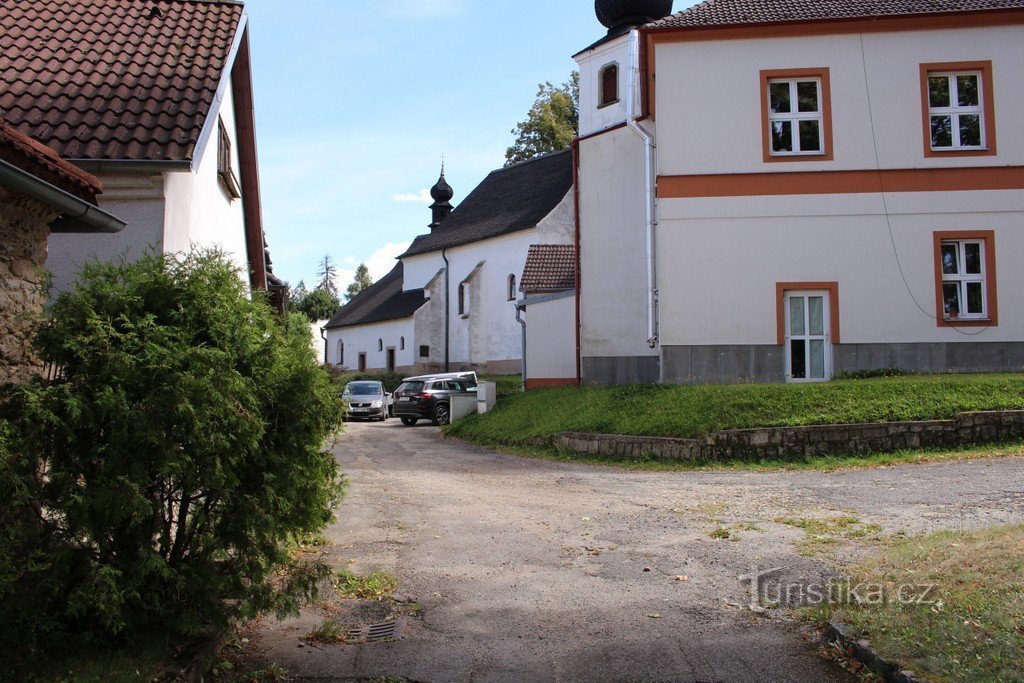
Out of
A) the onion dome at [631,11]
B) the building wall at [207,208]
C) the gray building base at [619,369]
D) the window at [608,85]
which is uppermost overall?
the onion dome at [631,11]

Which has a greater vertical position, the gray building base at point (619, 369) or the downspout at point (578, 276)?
the downspout at point (578, 276)

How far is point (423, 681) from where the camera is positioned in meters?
5.10

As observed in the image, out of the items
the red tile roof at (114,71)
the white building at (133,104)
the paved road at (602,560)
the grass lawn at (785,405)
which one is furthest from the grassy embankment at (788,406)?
the red tile roof at (114,71)

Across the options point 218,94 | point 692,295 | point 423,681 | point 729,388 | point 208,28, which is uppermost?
point 208,28

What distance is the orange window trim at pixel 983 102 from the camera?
18969 mm

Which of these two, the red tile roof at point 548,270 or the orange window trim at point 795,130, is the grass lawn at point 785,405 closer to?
the orange window trim at point 795,130

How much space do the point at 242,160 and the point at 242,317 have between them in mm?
11279

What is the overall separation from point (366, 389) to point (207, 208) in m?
22.5

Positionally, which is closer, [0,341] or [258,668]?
[258,668]

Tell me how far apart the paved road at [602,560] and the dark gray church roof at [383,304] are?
37748mm

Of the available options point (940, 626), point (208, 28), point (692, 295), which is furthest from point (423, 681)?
point (692, 295)

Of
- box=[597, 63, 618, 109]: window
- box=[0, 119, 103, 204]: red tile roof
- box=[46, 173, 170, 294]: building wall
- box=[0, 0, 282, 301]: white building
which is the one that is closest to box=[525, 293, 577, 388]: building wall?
box=[597, 63, 618, 109]: window

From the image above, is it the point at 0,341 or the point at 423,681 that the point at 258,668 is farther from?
the point at 0,341

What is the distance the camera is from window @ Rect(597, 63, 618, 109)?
96.3ft
